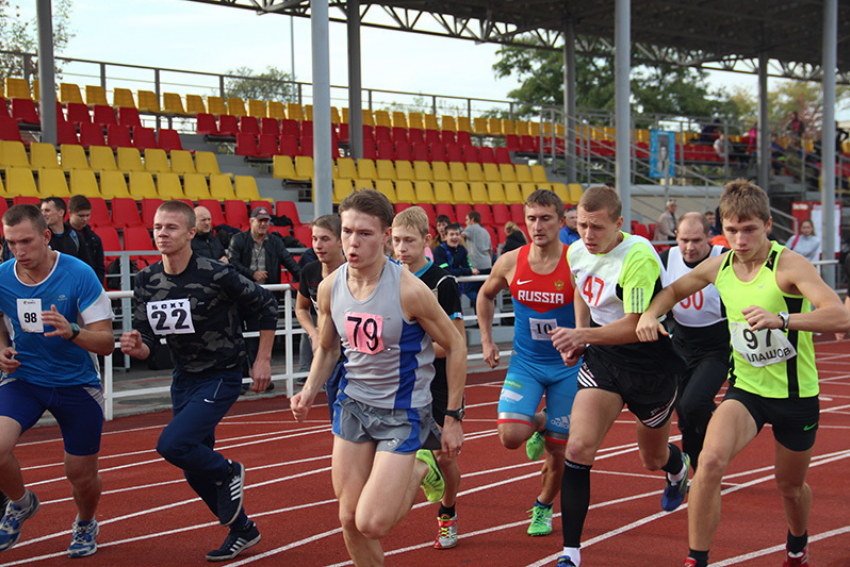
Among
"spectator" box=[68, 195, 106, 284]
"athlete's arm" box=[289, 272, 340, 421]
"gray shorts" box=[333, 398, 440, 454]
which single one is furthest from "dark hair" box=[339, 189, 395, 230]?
"spectator" box=[68, 195, 106, 284]

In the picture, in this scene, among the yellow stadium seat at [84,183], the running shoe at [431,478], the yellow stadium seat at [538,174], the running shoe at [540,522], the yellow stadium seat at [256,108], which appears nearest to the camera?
A: the running shoe at [431,478]

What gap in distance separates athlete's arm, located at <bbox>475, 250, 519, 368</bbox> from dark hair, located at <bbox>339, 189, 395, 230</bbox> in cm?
136

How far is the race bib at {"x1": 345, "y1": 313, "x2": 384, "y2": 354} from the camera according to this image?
3752 millimetres

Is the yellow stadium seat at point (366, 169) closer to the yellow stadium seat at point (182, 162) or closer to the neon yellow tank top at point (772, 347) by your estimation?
the yellow stadium seat at point (182, 162)

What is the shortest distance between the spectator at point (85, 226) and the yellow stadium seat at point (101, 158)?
6093mm

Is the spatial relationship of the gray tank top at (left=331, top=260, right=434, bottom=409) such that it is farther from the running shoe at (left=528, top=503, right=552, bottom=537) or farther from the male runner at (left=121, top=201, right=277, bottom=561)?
the running shoe at (left=528, top=503, right=552, bottom=537)

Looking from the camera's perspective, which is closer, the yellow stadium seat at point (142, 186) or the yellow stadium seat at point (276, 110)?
the yellow stadium seat at point (142, 186)

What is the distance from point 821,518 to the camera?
5184 millimetres

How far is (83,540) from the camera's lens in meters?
4.62

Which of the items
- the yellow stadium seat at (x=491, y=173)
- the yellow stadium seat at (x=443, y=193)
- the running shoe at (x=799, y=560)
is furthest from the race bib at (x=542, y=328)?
the yellow stadium seat at (x=491, y=173)

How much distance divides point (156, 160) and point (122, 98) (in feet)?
12.1

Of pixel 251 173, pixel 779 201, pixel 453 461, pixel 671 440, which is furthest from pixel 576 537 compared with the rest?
pixel 779 201

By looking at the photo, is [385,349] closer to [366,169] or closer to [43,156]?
[43,156]

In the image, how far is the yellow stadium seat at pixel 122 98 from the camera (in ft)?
58.8
